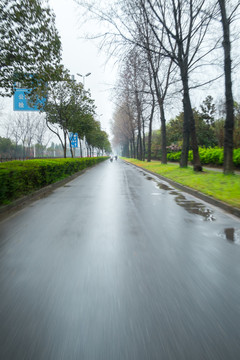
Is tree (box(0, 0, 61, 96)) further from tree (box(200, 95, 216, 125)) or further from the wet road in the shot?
tree (box(200, 95, 216, 125))

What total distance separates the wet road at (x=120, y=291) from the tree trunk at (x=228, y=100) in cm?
784

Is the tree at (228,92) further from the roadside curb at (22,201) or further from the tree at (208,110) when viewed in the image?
the tree at (208,110)

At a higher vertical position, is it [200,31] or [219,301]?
[200,31]

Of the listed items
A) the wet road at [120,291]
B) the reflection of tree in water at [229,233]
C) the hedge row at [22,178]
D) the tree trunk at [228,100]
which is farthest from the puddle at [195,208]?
the tree trunk at [228,100]

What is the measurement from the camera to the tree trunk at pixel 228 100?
12.2 m

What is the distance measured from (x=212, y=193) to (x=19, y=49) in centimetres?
845

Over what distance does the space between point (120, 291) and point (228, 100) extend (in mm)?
12017

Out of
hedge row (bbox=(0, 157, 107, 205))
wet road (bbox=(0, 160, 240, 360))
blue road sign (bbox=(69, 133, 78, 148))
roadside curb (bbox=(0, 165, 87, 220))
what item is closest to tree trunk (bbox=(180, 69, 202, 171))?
hedge row (bbox=(0, 157, 107, 205))

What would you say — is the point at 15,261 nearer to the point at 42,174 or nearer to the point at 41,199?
the point at 41,199

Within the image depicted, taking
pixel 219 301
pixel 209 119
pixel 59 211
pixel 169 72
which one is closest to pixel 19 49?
pixel 59 211

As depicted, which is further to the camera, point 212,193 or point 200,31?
point 200,31

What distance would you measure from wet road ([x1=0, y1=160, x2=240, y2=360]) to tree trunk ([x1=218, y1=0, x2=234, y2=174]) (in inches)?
309

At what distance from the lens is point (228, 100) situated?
40.4 ft

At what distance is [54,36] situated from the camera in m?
10.3
